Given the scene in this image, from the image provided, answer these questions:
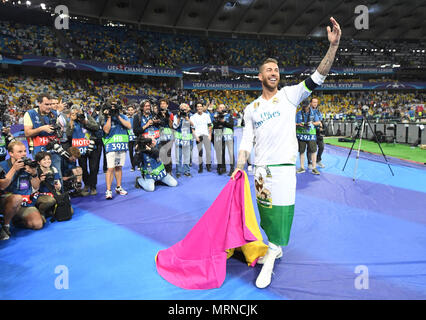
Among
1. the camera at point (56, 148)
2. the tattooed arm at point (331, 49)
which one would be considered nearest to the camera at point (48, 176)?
the camera at point (56, 148)

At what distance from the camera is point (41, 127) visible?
4.19 metres

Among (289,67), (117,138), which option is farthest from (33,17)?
(289,67)

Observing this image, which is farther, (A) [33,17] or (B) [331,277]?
(A) [33,17]

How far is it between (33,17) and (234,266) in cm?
2855

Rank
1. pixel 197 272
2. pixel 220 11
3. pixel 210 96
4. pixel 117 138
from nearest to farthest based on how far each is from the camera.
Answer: pixel 197 272 → pixel 117 138 → pixel 220 11 → pixel 210 96

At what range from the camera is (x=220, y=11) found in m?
28.1

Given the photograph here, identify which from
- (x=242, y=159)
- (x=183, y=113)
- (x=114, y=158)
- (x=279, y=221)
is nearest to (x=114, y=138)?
(x=114, y=158)

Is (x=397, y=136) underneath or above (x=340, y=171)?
above

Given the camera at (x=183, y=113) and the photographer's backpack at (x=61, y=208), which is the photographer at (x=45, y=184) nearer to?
the photographer's backpack at (x=61, y=208)

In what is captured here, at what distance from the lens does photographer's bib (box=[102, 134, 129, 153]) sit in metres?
5.12

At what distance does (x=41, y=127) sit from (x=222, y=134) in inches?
171

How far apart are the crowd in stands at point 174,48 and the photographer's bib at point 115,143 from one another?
2256 centimetres

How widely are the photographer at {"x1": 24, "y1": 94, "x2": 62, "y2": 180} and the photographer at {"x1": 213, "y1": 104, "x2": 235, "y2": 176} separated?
3936 millimetres
